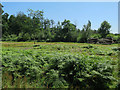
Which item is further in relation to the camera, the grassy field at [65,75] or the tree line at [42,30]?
the tree line at [42,30]

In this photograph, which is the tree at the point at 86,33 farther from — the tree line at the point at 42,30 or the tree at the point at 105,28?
the tree at the point at 105,28

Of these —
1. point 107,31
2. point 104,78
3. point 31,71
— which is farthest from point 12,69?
point 107,31

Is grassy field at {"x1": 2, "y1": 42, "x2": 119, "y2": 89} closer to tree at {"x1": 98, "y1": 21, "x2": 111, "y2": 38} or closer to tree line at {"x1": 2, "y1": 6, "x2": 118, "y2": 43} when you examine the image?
tree line at {"x1": 2, "y1": 6, "x2": 118, "y2": 43}

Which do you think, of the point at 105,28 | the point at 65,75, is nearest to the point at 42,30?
the point at 105,28

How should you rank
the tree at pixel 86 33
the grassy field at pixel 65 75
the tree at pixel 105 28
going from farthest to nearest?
the tree at pixel 105 28
the tree at pixel 86 33
the grassy field at pixel 65 75

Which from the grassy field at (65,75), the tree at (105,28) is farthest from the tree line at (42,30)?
the grassy field at (65,75)

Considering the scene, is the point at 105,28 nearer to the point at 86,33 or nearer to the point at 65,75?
the point at 86,33

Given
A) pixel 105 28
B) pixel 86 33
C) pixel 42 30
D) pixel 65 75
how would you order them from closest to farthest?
pixel 65 75, pixel 86 33, pixel 42 30, pixel 105 28

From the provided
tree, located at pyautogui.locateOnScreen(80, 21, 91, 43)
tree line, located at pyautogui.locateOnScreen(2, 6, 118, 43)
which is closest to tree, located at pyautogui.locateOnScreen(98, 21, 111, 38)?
tree line, located at pyautogui.locateOnScreen(2, 6, 118, 43)

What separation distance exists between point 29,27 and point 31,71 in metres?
22.2

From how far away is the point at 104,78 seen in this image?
454 centimetres

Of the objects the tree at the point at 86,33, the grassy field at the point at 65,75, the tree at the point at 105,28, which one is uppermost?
the tree at the point at 105,28

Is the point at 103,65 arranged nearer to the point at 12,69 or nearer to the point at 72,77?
the point at 72,77

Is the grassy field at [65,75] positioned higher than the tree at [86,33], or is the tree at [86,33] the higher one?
the tree at [86,33]
